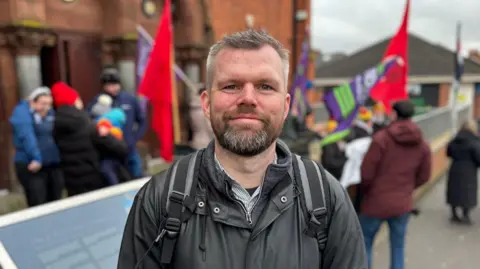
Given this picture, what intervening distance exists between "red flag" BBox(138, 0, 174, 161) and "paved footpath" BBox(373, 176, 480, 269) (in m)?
2.87

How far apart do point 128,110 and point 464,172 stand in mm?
5080

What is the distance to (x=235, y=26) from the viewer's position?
34.6 ft

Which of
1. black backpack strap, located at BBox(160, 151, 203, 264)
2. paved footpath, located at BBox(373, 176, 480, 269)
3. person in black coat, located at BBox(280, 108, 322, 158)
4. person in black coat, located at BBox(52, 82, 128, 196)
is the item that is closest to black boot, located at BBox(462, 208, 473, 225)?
paved footpath, located at BBox(373, 176, 480, 269)

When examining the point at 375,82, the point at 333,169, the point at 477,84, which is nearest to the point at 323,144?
the point at 333,169

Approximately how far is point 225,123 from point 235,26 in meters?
9.44

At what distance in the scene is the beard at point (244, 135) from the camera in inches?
58.5

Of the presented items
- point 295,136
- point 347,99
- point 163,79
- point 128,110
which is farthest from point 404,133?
point 128,110

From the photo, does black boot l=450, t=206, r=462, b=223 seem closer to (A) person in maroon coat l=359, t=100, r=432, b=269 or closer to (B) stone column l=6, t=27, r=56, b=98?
(A) person in maroon coat l=359, t=100, r=432, b=269

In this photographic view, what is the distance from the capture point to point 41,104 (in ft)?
14.7

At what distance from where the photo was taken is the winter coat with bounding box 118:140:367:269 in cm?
145

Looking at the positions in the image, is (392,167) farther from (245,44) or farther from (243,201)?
A: (245,44)

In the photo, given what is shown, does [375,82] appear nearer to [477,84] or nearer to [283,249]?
[283,249]

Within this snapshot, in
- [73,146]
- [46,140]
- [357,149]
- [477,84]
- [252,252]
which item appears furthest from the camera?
[477,84]

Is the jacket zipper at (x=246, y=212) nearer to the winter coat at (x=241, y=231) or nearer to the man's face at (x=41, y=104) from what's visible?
the winter coat at (x=241, y=231)
